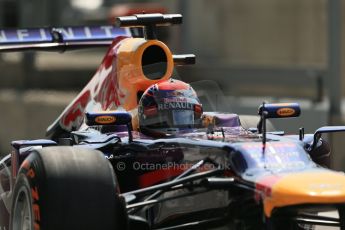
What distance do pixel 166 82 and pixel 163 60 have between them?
718 mm

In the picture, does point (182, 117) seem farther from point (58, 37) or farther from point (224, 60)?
point (224, 60)

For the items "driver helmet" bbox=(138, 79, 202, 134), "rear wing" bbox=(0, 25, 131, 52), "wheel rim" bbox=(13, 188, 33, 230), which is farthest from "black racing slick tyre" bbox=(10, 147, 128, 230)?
"rear wing" bbox=(0, 25, 131, 52)

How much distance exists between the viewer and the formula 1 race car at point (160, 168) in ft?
21.1

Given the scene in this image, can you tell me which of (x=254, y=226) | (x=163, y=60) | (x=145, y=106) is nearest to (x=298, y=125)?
(x=163, y=60)

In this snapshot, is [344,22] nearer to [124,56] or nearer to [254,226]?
[124,56]

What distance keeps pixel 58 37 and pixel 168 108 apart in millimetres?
2462

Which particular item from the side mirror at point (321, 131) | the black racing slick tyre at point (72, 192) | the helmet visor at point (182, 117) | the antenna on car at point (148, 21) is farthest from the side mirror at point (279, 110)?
the antenna on car at point (148, 21)

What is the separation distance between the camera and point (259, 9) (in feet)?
85.6

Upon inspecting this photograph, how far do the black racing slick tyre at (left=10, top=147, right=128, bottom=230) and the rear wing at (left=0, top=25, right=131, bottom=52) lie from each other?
3.08 metres

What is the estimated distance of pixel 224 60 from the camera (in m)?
26.1

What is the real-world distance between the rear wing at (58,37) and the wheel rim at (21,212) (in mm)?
2737

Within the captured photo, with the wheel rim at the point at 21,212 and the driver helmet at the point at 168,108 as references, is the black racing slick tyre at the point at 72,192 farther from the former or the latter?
the driver helmet at the point at 168,108

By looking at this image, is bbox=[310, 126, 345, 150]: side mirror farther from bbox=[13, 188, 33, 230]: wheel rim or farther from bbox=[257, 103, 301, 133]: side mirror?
bbox=[13, 188, 33, 230]: wheel rim

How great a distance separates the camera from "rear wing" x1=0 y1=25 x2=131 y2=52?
31.8 ft
